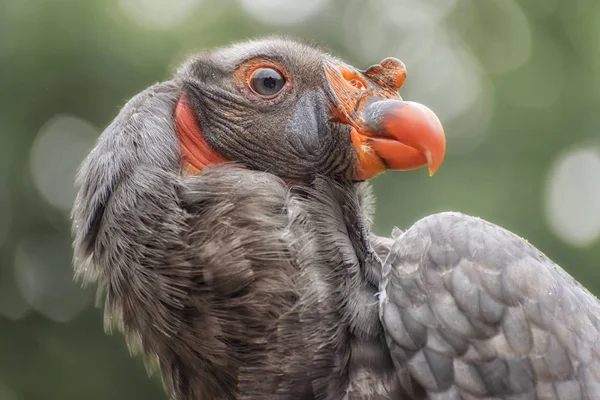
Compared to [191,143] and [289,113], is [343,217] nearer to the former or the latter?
[289,113]

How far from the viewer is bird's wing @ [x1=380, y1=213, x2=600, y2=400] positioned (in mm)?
3057

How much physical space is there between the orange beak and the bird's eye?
0.28 meters

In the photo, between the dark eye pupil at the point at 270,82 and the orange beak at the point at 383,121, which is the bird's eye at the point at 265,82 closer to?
the dark eye pupil at the point at 270,82

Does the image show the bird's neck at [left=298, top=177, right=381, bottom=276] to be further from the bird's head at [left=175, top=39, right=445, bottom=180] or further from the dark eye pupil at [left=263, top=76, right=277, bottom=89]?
the dark eye pupil at [left=263, top=76, right=277, bottom=89]

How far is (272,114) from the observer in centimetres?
391

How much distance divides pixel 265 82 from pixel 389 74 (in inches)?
25.5

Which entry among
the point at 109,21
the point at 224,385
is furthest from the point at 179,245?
the point at 109,21

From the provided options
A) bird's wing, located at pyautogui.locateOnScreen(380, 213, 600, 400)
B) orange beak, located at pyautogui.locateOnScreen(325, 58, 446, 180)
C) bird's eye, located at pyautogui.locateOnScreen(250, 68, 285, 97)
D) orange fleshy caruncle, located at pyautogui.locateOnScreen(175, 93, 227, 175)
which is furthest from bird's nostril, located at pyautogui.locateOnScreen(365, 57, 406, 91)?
bird's wing, located at pyautogui.locateOnScreen(380, 213, 600, 400)

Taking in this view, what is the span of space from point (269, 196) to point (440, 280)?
86 centimetres

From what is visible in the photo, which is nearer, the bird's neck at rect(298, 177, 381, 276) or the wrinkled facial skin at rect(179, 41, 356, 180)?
the bird's neck at rect(298, 177, 381, 276)

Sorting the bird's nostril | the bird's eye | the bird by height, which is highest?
the bird's nostril

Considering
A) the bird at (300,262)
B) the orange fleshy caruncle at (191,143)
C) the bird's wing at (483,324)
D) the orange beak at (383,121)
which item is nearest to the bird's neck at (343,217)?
the bird at (300,262)

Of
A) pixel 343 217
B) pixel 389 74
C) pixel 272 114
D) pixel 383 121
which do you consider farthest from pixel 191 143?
pixel 389 74

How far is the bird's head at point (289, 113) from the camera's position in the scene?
374 cm
